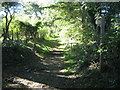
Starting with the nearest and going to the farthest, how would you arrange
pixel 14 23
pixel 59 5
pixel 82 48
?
pixel 82 48 → pixel 59 5 → pixel 14 23

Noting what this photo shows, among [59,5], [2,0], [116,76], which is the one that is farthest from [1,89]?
[2,0]

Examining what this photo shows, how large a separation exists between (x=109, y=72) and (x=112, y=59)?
0.54m

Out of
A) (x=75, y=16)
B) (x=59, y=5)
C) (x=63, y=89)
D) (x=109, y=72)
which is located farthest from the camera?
(x=75, y=16)

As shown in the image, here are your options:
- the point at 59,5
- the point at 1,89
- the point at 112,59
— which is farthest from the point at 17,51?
the point at 112,59

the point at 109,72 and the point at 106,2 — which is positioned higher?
the point at 106,2

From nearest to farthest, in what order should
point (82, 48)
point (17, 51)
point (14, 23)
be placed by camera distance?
point (82, 48), point (17, 51), point (14, 23)

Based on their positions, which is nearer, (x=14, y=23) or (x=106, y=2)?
(x=106, y=2)

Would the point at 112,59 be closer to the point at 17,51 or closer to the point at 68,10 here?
the point at 68,10

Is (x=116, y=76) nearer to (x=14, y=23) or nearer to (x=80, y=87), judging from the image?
(x=80, y=87)

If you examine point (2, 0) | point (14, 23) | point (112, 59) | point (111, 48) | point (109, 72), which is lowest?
point (109, 72)

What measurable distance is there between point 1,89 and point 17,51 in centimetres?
644

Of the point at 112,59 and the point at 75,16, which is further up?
the point at 75,16

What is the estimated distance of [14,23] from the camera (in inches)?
596

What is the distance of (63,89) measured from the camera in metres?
5.22
